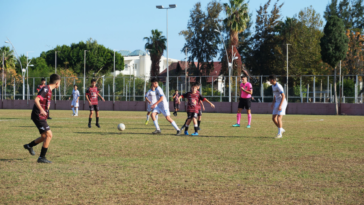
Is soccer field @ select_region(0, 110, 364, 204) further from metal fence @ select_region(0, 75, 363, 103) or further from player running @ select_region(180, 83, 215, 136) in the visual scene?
metal fence @ select_region(0, 75, 363, 103)

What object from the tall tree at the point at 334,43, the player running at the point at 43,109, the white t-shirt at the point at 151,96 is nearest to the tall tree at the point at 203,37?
the tall tree at the point at 334,43

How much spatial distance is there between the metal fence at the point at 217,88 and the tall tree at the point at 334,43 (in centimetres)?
187

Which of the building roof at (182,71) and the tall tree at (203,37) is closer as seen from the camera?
the building roof at (182,71)

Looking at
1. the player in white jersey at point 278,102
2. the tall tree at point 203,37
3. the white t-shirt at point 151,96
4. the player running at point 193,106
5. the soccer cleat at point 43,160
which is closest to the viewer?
the soccer cleat at point 43,160

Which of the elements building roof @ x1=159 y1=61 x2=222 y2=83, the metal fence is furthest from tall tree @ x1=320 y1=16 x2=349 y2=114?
building roof @ x1=159 y1=61 x2=222 y2=83

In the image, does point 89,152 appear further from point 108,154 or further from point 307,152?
point 307,152

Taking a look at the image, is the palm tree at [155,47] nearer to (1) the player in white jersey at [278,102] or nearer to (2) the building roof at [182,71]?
(2) the building roof at [182,71]

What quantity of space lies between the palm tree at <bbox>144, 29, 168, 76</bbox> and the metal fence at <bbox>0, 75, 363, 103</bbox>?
18216 millimetres

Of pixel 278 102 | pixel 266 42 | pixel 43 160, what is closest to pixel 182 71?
pixel 266 42

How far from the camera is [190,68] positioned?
61.5 meters

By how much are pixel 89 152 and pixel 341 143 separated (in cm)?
681

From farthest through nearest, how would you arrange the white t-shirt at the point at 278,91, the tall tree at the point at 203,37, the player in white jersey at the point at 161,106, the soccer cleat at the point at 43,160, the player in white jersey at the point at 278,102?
the tall tree at the point at 203,37 → the player in white jersey at the point at 161,106 → the white t-shirt at the point at 278,91 → the player in white jersey at the point at 278,102 → the soccer cleat at the point at 43,160

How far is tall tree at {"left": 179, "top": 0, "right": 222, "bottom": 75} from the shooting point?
59.6m

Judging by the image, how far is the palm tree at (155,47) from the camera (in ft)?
217
